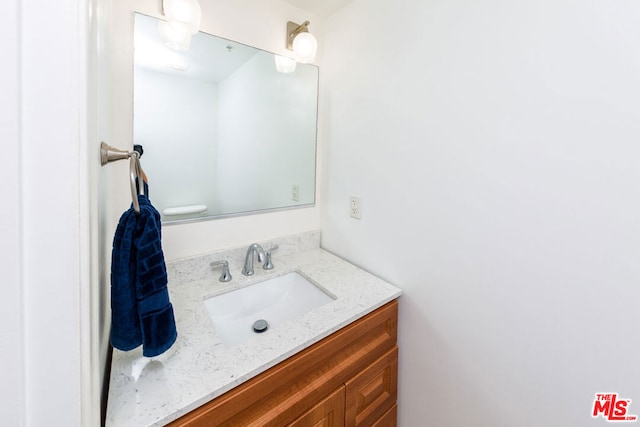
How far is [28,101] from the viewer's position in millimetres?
347

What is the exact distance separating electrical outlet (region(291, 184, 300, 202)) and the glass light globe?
25.1 inches

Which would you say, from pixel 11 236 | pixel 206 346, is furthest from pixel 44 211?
pixel 206 346

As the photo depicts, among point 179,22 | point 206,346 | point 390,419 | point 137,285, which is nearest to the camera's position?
point 137,285

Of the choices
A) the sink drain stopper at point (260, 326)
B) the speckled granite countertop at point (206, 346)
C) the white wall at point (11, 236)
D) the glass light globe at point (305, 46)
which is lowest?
the sink drain stopper at point (260, 326)

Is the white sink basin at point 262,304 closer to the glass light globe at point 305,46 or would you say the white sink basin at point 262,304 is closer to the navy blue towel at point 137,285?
the navy blue towel at point 137,285

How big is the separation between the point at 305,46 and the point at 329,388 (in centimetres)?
143

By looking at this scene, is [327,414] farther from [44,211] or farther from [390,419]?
[44,211]

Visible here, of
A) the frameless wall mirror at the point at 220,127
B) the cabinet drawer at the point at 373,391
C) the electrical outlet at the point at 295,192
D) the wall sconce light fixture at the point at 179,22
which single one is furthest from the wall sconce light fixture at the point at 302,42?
the cabinet drawer at the point at 373,391

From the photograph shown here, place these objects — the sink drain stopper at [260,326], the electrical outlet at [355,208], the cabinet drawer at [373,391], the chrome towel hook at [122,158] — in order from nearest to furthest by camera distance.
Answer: the chrome towel hook at [122,158]
the cabinet drawer at [373,391]
the sink drain stopper at [260,326]
the electrical outlet at [355,208]

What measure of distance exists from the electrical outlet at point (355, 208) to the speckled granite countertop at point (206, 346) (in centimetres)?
26

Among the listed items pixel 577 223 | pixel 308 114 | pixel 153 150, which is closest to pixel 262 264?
pixel 153 150

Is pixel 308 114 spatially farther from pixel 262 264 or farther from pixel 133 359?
pixel 133 359

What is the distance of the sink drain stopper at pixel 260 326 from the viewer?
1043 millimetres

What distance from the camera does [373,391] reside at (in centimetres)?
101
